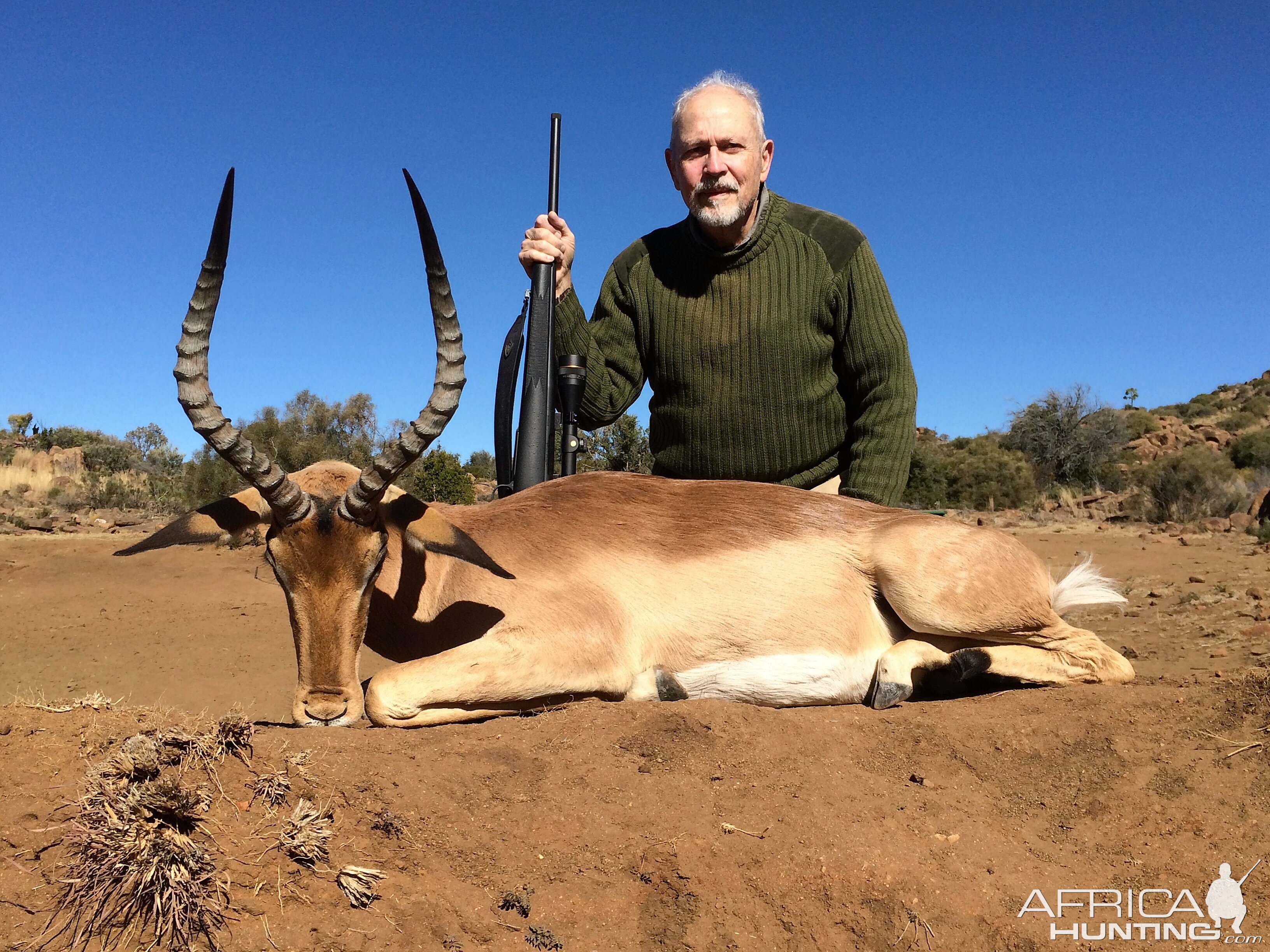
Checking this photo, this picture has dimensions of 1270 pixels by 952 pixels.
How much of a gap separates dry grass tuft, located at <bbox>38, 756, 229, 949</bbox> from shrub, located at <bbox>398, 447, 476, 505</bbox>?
47.3 ft

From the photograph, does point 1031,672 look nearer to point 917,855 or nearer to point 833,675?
point 833,675

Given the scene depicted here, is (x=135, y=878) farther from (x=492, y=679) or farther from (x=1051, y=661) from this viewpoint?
(x=1051, y=661)

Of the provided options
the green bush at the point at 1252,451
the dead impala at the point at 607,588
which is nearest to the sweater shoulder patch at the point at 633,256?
the dead impala at the point at 607,588

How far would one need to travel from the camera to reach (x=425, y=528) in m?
4.28

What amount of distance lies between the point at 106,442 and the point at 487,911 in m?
37.3

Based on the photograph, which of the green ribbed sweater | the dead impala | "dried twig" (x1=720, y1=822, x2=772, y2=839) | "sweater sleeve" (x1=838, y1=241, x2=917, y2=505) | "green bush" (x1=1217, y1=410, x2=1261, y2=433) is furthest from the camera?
"green bush" (x1=1217, y1=410, x2=1261, y2=433)

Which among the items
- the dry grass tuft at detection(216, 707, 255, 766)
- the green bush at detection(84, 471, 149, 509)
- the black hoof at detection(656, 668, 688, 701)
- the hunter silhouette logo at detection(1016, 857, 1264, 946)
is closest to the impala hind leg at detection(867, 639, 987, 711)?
the black hoof at detection(656, 668, 688, 701)

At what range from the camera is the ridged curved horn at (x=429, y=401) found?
393 centimetres

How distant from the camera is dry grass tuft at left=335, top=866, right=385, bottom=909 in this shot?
2473mm

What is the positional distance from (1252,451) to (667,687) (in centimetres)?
3377

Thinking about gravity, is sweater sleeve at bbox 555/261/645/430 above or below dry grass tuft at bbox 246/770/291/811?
above

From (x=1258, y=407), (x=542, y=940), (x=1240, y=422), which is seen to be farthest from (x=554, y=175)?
(x=1258, y=407)

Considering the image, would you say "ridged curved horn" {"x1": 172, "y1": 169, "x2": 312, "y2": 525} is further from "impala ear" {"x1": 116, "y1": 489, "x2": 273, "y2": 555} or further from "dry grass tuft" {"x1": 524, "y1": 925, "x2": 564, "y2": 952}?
"dry grass tuft" {"x1": 524, "y1": 925, "x2": 564, "y2": 952}

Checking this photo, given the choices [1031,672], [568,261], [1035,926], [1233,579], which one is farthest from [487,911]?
[1233,579]
